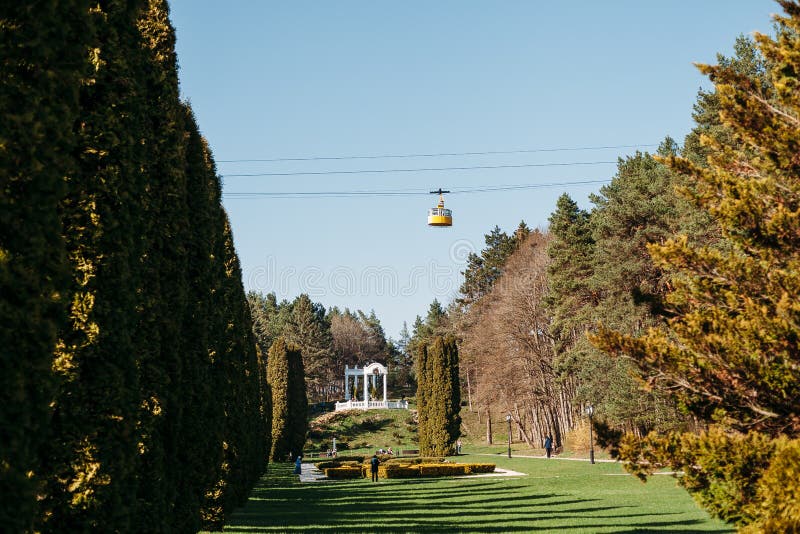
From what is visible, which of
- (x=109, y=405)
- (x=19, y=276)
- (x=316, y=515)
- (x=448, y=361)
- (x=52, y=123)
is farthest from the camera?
(x=448, y=361)

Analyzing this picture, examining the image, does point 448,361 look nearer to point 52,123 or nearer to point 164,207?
point 164,207

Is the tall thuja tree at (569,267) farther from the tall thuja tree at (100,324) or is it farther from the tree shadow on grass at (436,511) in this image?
the tall thuja tree at (100,324)

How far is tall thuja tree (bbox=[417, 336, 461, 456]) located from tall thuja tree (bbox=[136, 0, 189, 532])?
3109 centimetres

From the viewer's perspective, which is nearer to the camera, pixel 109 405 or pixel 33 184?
pixel 33 184

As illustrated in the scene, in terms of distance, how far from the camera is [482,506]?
21.6 metres

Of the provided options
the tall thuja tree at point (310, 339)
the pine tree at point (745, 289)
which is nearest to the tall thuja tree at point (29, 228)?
the pine tree at point (745, 289)

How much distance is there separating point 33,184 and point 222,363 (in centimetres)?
1040

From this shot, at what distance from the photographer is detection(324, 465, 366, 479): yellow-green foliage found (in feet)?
119

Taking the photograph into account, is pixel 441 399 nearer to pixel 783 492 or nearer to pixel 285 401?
pixel 285 401

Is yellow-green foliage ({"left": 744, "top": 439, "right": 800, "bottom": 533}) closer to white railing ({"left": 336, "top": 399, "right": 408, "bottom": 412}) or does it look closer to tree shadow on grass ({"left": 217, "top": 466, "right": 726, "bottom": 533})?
tree shadow on grass ({"left": 217, "top": 466, "right": 726, "bottom": 533})

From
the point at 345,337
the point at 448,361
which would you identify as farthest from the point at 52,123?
the point at 345,337

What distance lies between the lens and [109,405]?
8070 millimetres

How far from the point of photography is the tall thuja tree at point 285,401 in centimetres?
4753

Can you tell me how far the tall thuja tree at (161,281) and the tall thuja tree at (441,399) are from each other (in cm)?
3109
